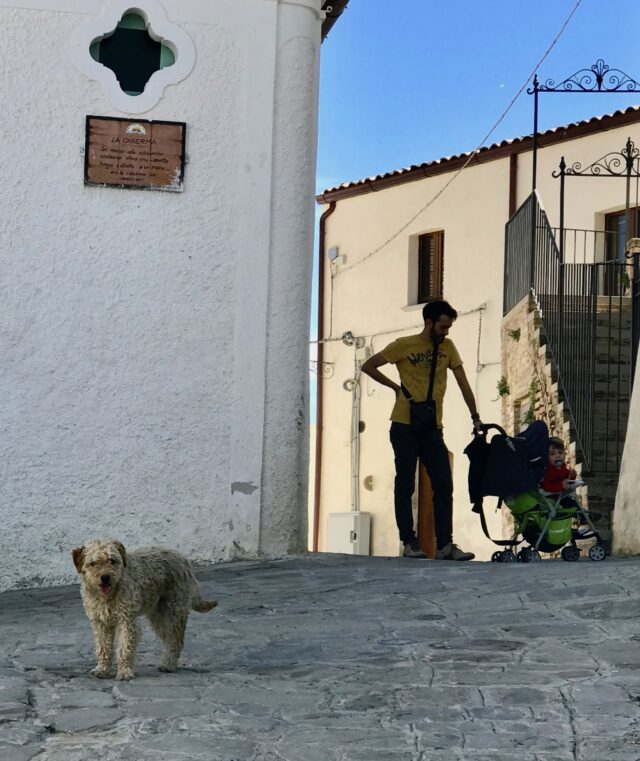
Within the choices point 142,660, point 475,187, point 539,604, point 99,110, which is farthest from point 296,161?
point 475,187

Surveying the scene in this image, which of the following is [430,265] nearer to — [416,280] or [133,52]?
[416,280]

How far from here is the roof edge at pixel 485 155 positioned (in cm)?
2328

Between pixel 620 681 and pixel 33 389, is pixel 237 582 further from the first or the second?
pixel 620 681

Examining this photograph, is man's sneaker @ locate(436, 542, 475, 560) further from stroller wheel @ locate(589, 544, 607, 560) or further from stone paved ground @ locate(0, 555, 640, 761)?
stone paved ground @ locate(0, 555, 640, 761)

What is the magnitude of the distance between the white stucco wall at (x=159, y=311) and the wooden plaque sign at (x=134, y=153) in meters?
0.07

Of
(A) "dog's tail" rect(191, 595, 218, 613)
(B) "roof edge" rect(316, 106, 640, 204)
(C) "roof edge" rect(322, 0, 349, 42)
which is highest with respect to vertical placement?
(B) "roof edge" rect(316, 106, 640, 204)

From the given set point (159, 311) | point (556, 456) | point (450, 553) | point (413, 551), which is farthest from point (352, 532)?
point (159, 311)

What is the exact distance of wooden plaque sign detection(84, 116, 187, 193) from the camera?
34.4 ft

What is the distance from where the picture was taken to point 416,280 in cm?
2719

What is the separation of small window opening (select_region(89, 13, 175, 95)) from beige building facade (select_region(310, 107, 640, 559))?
12.2 metres

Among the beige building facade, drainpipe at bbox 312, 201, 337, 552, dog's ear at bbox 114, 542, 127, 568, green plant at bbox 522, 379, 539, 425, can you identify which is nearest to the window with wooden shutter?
the beige building facade

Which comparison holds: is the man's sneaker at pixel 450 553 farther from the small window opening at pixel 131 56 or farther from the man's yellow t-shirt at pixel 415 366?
the small window opening at pixel 131 56

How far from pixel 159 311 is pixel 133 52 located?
1.92 metres

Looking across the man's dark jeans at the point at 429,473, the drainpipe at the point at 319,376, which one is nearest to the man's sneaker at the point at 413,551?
the man's dark jeans at the point at 429,473
